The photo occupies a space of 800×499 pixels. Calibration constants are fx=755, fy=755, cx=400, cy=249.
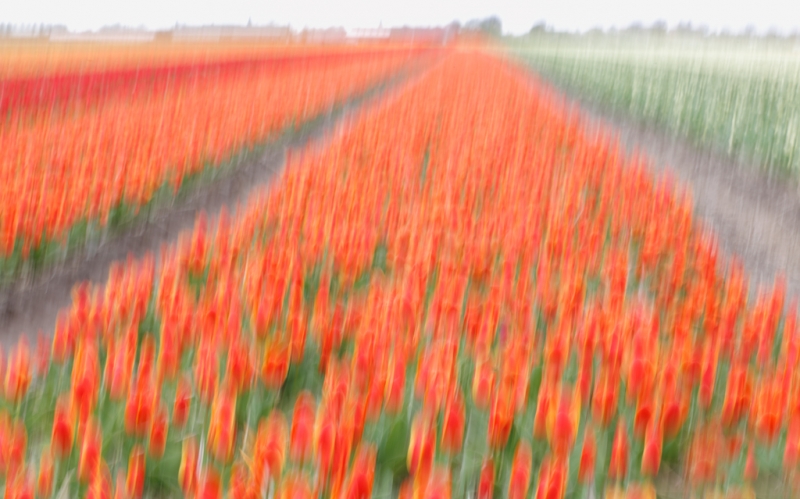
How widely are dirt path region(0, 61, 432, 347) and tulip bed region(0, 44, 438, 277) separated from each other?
14cm

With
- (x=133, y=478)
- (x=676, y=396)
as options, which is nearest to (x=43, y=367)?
(x=133, y=478)

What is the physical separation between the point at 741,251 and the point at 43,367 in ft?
20.1

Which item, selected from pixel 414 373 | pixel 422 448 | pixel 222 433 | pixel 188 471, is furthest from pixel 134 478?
pixel 414 373

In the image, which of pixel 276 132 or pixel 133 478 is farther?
pixel 276 132

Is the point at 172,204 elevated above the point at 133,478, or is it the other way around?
the point at 172,204

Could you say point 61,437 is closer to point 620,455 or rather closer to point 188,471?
point 188,471

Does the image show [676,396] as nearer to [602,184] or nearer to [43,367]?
[43,367]

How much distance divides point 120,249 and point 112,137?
3115 mm

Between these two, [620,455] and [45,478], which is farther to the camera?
[620,455]

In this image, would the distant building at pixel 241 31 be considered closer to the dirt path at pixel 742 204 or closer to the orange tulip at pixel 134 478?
the dirt path at pixel 742 204

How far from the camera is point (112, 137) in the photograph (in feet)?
28.9

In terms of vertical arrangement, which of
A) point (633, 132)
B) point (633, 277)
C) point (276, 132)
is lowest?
point (633, 277)

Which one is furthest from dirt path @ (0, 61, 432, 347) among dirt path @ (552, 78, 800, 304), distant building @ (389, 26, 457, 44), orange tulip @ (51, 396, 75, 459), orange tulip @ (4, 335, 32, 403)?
distant building @ (389, 26, 457, 44)

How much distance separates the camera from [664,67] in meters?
19.4
